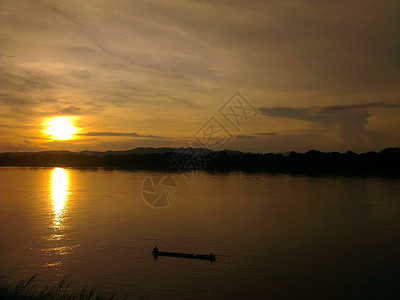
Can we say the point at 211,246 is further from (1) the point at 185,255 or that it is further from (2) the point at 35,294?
(2) the point at 35,294

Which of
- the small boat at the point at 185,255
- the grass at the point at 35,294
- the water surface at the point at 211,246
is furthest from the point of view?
the small boat at the point at 185,255

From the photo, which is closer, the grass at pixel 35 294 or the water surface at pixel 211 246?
the grass at pixel 35 294

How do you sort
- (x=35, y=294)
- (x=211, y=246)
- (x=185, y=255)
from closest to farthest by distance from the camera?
(x=35, y=294) → (x=185, y=255) → (x=211, y=246)

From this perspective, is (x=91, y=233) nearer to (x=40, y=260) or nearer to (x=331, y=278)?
(x=40, y=260)

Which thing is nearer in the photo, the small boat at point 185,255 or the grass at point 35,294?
the grass at point 35,294

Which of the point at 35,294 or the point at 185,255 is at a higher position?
the point at 185,255

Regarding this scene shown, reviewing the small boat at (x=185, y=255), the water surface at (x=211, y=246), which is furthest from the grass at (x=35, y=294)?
the small boat at (x=185, y=255)

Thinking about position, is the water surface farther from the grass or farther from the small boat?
the grass

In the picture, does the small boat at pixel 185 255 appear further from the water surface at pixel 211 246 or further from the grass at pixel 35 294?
the grass at pixel 35 294

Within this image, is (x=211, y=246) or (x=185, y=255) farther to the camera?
(x=211, y=246)

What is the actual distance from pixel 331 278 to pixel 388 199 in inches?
1473

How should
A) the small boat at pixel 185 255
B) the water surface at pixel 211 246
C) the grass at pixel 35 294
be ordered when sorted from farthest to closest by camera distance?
the small boat at pixel 185 255, the water surface at pixel 211 246, the grass at pixel 35 294

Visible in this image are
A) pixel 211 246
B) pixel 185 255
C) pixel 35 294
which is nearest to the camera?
pixel 35 294

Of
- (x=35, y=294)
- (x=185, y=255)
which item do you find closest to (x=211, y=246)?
(x=185, y=255)
